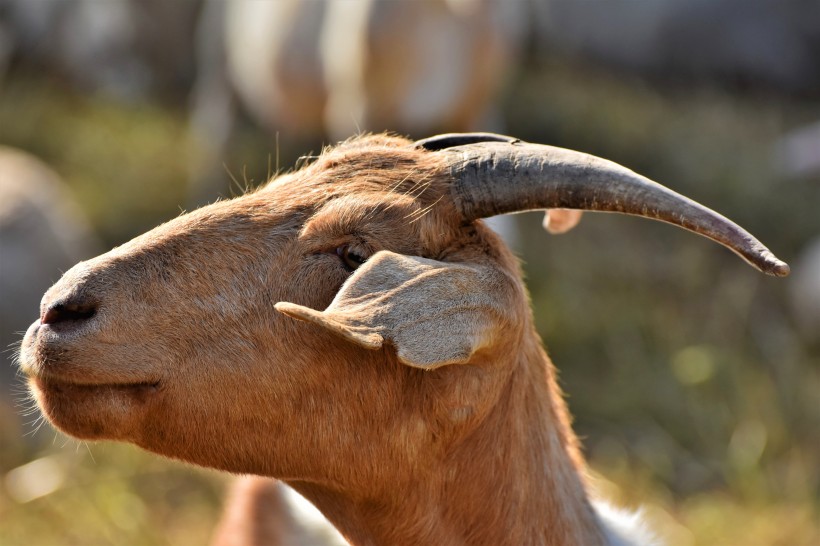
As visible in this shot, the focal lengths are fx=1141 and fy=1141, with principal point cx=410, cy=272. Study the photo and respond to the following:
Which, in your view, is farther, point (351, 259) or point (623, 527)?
point (623, 527)

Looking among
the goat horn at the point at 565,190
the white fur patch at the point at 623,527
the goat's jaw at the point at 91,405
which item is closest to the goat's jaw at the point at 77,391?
the goat's jaw at the point at 91,405

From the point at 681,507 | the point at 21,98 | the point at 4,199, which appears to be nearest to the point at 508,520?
the point at 681,507

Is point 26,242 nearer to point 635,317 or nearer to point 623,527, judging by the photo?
point 635,317

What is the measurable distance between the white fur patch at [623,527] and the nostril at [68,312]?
4.99ft

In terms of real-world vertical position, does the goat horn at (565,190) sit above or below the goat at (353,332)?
above

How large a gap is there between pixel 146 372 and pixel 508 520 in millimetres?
967

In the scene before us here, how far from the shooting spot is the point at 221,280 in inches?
99.1

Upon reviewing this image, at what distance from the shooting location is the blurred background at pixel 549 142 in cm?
530

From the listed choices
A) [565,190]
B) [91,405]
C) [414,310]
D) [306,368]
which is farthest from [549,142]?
[91,405]

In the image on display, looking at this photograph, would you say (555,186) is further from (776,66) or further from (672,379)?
(776,66)

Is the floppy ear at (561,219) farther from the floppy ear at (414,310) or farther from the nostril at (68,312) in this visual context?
the nostril at (68,312)

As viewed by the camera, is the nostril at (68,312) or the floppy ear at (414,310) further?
the nostril at (68,312)

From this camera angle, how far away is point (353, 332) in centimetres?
217

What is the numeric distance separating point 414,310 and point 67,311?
0.72 metres
